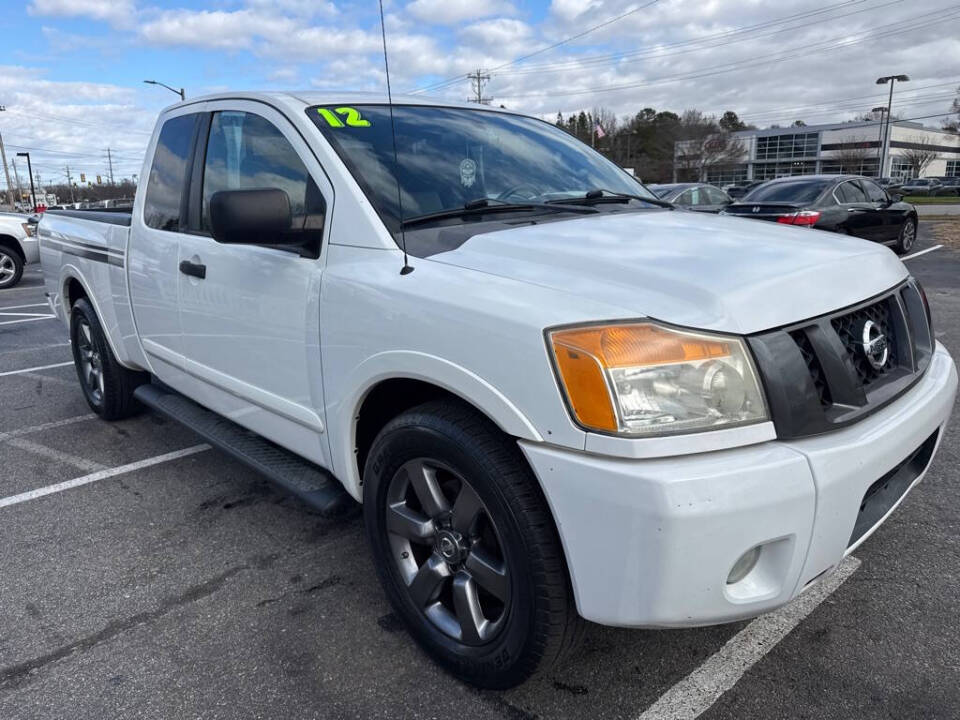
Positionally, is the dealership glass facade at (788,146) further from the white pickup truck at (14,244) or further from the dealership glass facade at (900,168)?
the white pickup truck at (14,244)

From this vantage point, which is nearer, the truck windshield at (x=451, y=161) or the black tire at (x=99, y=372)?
the truck windshield at (x=451, y=161)

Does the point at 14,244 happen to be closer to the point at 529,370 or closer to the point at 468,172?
the point at 468,172

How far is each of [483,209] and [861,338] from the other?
1308 millimetres

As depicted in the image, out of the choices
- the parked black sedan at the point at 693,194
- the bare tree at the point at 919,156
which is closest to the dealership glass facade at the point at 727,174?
the bare tree at the point at 919,156

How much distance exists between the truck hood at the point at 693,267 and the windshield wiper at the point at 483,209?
20 cm

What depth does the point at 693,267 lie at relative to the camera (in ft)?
6.51

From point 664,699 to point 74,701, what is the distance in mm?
1812

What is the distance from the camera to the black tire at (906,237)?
13.5 metres

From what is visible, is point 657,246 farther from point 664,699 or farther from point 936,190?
point 936,190

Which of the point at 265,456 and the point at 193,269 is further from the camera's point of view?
the point at 193,269

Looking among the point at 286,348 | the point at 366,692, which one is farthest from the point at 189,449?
the point at 366,692

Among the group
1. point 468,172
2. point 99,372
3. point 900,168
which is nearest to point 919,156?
point 900,168

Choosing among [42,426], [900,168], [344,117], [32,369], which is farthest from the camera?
[900,168]

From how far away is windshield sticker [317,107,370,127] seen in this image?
2719 mm
